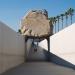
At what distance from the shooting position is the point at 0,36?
17031mm

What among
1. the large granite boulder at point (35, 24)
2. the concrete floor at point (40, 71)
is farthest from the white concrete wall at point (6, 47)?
the large granite boulder at point (35, 24)

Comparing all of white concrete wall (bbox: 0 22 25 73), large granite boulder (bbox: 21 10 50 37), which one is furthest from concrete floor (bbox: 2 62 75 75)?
large granite boulder (bbox: 21 10 50 37)

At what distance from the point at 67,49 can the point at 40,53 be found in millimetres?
34458

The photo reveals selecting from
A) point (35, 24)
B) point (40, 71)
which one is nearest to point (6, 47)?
point (40, 71)

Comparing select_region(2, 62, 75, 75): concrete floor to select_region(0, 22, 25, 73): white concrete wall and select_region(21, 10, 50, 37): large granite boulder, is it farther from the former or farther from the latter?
select_region(21, 10, 50, 37): large granite boulder

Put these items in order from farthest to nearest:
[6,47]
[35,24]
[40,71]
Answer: [35,24]
[6,47]
[40,71]

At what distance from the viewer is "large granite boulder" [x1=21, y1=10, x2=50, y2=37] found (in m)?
56.4

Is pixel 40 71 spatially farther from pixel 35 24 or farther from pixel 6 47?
pixel 35 24

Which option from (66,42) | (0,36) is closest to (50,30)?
(66,42)

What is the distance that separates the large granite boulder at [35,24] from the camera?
56406mm

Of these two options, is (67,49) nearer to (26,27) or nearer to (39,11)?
(26,27)

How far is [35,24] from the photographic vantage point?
5791cm

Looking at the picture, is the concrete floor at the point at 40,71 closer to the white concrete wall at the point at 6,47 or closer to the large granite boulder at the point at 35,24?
the white concrete wall at the point at 6,47

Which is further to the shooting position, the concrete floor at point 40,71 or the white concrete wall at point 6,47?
the white concrete wall at point 6,47
